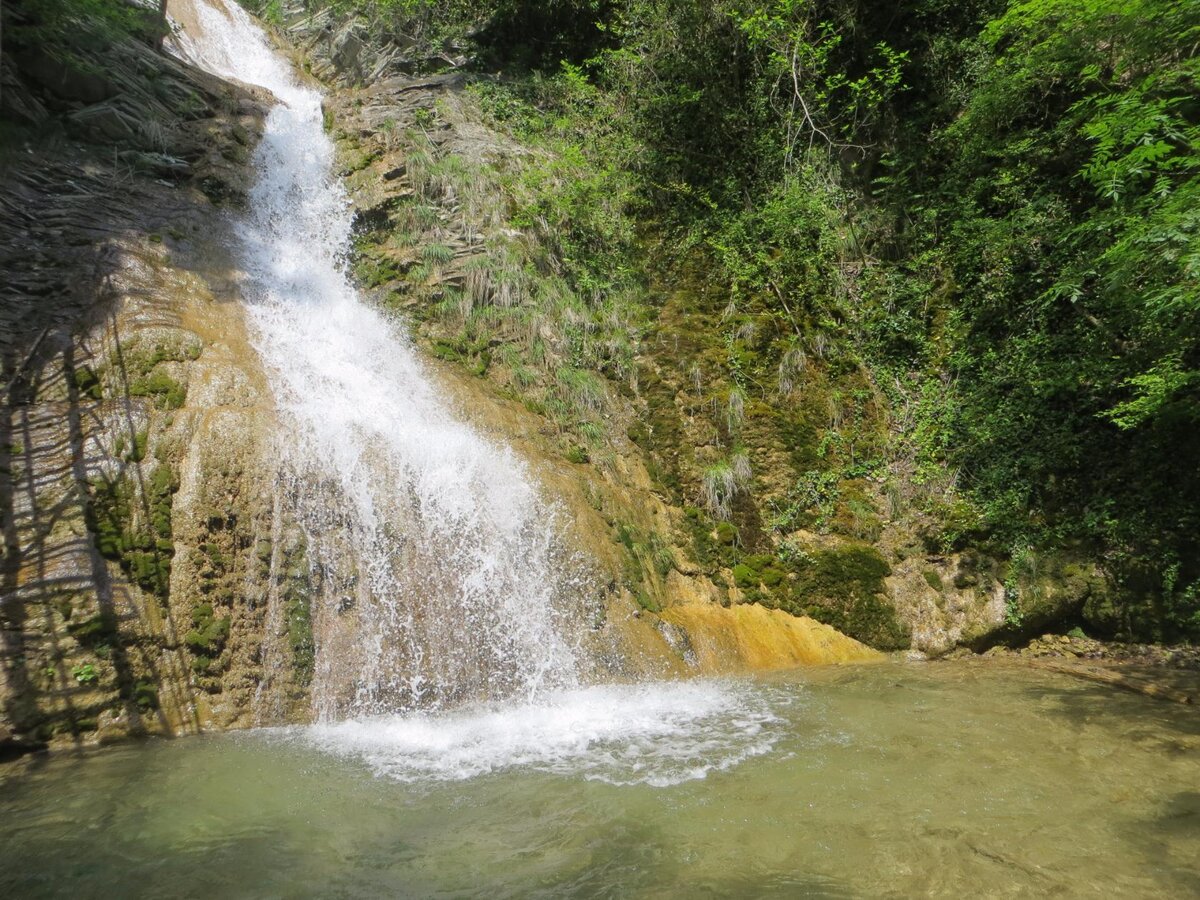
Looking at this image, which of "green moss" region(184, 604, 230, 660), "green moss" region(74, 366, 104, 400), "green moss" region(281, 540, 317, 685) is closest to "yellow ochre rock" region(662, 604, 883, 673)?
"green moss" region(281, 540, 317, 685)

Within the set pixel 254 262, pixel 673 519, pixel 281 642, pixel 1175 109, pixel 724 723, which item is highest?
pixel 254 262

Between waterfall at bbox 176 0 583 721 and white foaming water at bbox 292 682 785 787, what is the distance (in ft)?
1.36

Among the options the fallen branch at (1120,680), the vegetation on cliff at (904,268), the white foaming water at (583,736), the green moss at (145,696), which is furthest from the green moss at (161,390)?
the fallen branch at (1120,680)

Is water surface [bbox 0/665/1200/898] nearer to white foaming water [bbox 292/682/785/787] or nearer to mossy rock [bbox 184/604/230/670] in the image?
white foaming water [bbox 292/682/785/787]

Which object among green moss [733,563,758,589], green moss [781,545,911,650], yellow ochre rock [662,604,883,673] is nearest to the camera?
yellow ochre rock [662,604,883,673]

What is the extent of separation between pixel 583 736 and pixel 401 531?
9.45ft

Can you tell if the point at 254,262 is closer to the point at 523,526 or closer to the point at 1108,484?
the point at 523,526

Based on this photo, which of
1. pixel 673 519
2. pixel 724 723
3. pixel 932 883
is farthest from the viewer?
pixel 673 519

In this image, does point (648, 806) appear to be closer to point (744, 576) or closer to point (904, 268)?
point (744, 576)

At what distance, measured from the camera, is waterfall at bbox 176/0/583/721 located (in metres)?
6.35

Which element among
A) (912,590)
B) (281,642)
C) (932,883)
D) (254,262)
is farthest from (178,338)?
(912,590)

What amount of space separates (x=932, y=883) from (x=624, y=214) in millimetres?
10528

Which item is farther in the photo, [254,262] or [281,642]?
[254,262]

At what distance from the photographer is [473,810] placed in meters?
4.09
